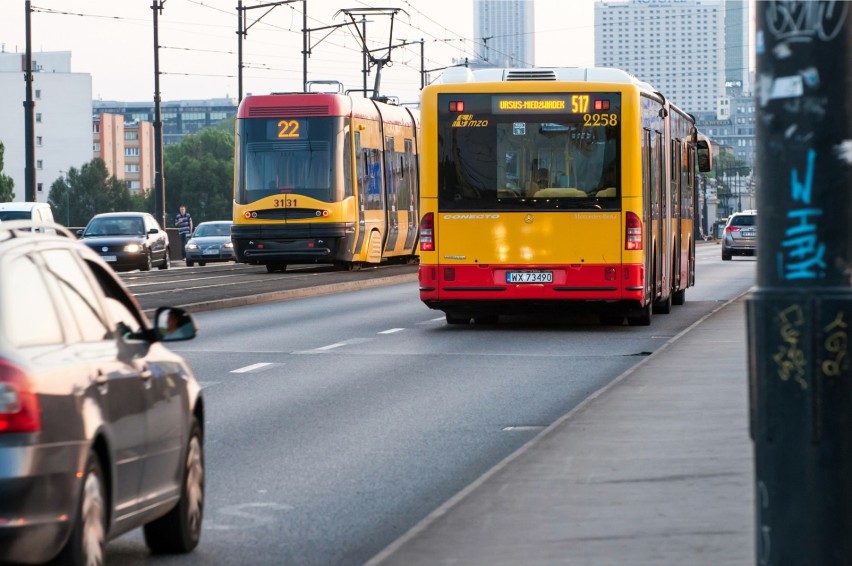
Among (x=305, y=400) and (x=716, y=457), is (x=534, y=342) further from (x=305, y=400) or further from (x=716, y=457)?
(x=716, y=457)

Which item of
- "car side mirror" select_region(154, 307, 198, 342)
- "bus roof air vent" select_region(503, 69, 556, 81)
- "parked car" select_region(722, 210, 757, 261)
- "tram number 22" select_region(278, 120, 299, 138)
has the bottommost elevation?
"parked car" select_region(722, 210, 757, 261)

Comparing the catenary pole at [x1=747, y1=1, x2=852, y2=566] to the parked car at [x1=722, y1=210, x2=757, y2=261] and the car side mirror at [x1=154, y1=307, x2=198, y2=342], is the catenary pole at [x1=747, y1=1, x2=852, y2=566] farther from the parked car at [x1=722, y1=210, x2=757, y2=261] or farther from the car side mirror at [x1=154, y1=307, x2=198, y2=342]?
the parked car at [x1=722, y1=210, x2=757, y2=261]

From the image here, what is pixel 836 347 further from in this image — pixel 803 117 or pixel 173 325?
pixel 173 325

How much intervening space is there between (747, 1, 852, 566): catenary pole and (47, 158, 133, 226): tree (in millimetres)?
185229

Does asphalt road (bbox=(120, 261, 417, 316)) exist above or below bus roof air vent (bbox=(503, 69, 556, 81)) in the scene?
below

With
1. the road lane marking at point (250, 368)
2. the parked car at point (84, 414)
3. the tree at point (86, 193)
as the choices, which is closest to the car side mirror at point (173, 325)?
the parked car at point (84, 414)

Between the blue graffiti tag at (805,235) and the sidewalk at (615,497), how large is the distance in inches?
96.1

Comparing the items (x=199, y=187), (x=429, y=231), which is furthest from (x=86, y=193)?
(x=429, y=231)

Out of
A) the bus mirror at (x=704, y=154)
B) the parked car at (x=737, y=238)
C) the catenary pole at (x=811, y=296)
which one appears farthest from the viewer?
the parked car at (x=737, y=238)

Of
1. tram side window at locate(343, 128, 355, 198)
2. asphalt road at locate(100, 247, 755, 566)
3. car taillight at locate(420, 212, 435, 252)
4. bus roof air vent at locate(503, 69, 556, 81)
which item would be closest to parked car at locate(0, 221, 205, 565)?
asphalt road at locate(100, 247, 755, 566)

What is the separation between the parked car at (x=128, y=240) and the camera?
48750mm

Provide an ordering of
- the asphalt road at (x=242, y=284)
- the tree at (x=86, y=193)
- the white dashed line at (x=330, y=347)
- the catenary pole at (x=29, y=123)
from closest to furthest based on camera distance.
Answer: the white dashed line at (x=330, y=347) → the asphalt road at (x=242, y=284) → the catenary pole at (x=29, y=123) → the tree at (x=86, y=193)

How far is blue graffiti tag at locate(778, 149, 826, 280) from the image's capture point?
4.40 metres

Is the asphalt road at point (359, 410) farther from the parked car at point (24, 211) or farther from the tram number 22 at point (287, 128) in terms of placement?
the parked car at point (24, 211)
